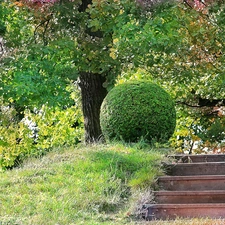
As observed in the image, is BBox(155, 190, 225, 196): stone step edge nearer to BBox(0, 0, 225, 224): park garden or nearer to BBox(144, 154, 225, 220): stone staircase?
BBox(144, 154, 225, 220): stone staircase

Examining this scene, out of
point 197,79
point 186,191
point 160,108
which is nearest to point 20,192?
point 186,191

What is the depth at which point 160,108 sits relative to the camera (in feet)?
25.0

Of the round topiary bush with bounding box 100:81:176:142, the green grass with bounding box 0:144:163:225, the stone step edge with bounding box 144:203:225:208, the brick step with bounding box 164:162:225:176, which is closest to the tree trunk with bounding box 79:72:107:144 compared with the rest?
the round topiary bush with bounding box 100:81:176:142

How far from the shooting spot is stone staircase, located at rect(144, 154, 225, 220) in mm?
5154

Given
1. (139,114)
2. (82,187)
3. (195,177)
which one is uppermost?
(139,114)

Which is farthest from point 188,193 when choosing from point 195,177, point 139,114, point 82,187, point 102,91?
point 102,91

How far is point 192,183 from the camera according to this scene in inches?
236

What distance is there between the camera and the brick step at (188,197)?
215 inches

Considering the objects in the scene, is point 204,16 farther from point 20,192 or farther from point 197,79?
point 20,192

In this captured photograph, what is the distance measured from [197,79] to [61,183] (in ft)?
21.3

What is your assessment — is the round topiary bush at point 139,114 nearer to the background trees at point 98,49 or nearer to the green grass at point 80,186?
the green grass at point 80,186

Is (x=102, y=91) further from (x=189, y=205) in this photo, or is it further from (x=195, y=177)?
(x=189, y=205)

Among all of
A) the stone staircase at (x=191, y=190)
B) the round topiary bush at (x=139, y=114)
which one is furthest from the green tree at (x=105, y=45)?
the stone staircase at (x=191, y=190)

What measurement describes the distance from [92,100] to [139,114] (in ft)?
7.41
